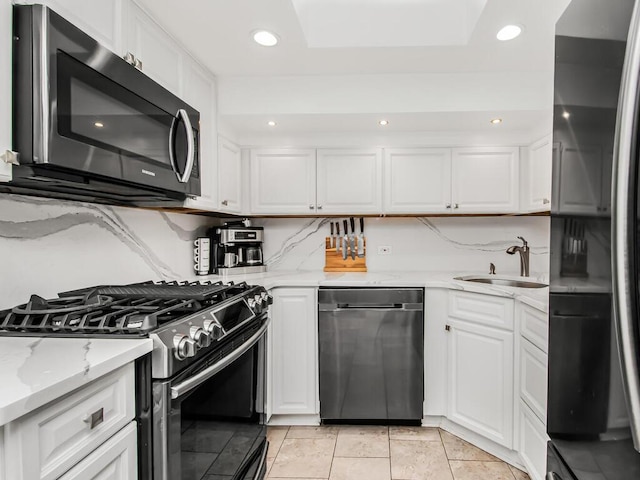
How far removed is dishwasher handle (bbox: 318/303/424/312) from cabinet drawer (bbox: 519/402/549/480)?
74cm

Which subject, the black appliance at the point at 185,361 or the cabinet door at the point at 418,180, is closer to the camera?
the black appliance at the point at 185,361

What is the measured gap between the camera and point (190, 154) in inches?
61.4

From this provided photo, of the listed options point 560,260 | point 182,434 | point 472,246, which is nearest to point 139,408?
point 182,434

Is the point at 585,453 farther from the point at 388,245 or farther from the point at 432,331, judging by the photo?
the point at 388,245

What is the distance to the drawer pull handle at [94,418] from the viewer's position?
2.70 ft

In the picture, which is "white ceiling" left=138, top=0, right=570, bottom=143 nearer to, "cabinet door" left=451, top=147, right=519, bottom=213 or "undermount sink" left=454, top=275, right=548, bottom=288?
"cabinet door" left=451, top=147, right=519, bottom=213

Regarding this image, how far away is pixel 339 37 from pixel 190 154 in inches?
40.6

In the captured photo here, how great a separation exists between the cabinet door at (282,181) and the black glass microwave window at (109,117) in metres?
1.23

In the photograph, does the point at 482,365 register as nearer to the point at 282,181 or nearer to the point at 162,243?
the point at 282,181

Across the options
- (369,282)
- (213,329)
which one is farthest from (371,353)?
(213,329)

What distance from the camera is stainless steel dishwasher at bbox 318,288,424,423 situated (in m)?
2.37

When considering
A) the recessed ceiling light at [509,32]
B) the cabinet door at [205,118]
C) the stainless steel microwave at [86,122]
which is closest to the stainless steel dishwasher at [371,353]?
the cabinet door at [205,118]

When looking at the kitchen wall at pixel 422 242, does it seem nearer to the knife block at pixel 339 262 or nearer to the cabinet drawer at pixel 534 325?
the knife block at pixel 339 262

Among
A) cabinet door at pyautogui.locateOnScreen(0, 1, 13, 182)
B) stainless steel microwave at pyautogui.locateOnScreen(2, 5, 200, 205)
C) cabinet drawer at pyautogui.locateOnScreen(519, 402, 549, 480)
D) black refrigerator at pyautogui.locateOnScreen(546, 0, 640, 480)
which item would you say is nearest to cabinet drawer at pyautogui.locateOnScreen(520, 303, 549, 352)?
cabinet drawer at pyautogui.locateOnScreen(519, 402, 549, 480)
